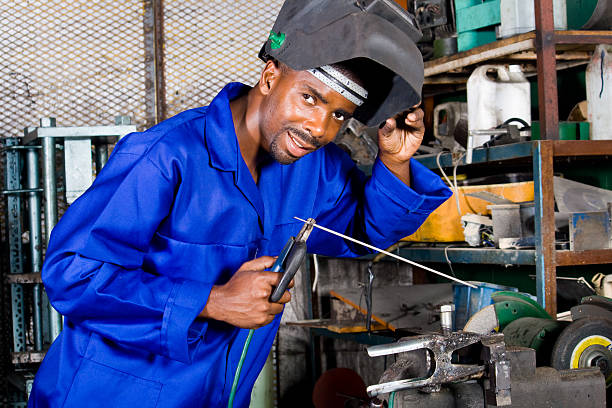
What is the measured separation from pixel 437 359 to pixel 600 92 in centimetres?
167

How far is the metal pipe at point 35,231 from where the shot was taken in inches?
130

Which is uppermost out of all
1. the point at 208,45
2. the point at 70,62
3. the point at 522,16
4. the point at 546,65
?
the point at 208,45

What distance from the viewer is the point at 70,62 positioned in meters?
3.79

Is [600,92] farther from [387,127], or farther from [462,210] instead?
[387,127]

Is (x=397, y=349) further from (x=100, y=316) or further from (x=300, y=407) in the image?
(x=300, y=407)

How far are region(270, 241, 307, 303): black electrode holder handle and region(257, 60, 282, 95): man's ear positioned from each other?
15.2 inches

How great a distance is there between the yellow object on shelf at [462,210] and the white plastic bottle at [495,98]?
0.19 meters

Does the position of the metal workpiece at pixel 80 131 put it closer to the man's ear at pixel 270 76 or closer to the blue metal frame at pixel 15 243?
the blue metal frame at pixel 15 243

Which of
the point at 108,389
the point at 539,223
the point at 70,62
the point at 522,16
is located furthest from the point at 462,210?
the point at 70,62

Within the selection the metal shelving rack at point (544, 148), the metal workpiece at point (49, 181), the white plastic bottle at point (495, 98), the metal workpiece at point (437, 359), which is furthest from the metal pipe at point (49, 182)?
the metal workpiece at point (437, 359)

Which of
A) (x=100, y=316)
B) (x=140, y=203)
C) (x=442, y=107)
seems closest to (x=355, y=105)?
(x=140, y=203)

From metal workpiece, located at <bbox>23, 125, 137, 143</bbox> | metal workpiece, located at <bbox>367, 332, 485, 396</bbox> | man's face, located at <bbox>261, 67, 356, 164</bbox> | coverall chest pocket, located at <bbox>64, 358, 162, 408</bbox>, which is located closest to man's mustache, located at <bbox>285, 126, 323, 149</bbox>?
man's face, located at <bbox>261, 67, 356, 164</bbox>

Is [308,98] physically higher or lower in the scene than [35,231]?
higher

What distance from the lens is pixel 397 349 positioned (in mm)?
1208
